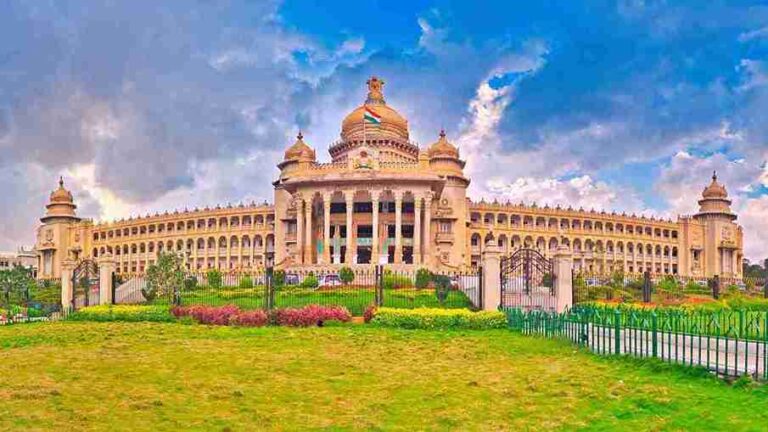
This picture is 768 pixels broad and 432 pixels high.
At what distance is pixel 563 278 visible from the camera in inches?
997

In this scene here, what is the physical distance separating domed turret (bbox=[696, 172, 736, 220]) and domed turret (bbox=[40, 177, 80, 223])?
79454 mm

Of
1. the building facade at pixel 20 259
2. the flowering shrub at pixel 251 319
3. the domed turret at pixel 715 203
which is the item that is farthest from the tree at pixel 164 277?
the building facade at pixel 20 259

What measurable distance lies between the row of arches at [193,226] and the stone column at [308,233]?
58.9 ft

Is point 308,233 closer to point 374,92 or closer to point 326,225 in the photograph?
point 326,225

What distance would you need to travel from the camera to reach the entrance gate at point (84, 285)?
30.2 metres

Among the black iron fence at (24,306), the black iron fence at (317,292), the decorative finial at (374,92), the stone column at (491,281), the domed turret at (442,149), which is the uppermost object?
the decorative finial at (374,92)

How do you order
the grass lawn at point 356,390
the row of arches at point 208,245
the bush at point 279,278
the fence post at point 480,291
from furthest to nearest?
the row of arches at point 208,245
the bush at point 279,278
the fence post at point 480,291
the grass lawn at point 356,390

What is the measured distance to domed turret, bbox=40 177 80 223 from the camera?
8319cm

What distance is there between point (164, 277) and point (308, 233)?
1016 inches

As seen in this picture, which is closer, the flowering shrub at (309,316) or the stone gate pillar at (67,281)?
the flowering shrub at (309,316)

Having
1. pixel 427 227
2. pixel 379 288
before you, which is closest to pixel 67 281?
pixel 379 288

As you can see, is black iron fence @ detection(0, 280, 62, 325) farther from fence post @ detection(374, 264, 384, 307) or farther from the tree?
fence post @ detection(374, 264, 384, 307)

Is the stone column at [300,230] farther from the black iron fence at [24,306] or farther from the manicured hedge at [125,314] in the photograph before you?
the manicured hedge at [125,314]

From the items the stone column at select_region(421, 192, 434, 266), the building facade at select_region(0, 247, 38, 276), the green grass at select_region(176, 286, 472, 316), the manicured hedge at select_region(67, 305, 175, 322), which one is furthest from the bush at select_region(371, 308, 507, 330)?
the building facade at select_region(0, 247, 38, 276)
